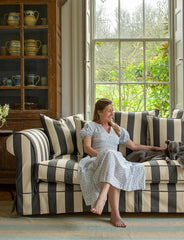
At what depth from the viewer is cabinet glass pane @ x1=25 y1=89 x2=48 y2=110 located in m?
4.11

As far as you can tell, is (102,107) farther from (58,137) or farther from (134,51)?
(134,51)

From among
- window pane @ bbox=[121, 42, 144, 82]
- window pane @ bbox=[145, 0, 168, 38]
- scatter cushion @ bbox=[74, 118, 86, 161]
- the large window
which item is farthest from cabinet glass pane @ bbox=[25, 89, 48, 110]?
window pane @ bbox=[145, 0, 168, 38]

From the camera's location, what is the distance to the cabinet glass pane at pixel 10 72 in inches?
164

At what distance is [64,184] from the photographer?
9.06 ft

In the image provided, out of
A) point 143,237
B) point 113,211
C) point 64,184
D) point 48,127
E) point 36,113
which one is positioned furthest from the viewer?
point 36,113

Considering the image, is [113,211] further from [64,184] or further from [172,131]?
[172,131]

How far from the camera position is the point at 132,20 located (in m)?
4.61

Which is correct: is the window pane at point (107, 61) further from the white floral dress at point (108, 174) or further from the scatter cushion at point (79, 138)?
the white floral dress at point (108, 174)

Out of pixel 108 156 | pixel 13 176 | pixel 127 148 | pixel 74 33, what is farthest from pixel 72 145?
pixel 74 33

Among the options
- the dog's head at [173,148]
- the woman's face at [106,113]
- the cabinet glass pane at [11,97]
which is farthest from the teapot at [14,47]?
the dog's head at [173,148]

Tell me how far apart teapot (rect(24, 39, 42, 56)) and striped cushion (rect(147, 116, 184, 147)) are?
1.68 meters

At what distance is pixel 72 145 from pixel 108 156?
2.44 ft

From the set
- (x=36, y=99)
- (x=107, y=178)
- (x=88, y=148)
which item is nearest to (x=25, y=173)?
(x=88, y=148)

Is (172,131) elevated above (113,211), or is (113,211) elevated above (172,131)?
(172,131)
